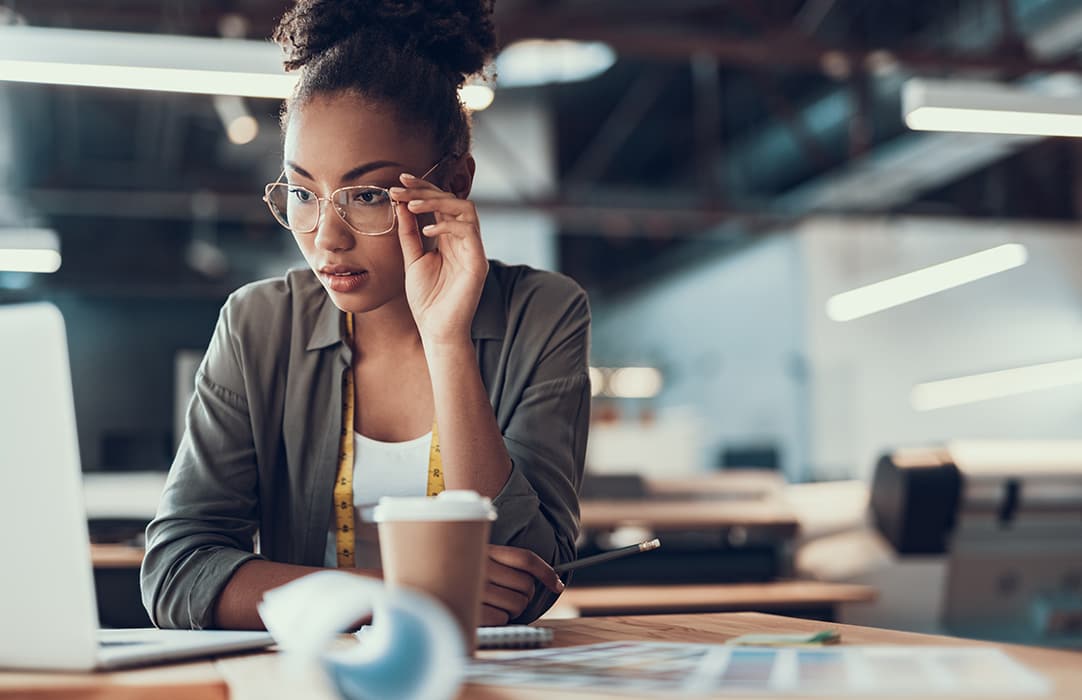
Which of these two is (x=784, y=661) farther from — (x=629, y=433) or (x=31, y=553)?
(x=629, y=433)

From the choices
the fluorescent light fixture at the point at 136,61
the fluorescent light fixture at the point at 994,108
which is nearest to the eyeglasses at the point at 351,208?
Answer: the fluorescent light fixture at the point at 136,61

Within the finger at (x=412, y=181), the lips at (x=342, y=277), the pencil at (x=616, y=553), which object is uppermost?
the finger at (x=412, y=181)

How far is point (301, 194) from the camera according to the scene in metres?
1.45

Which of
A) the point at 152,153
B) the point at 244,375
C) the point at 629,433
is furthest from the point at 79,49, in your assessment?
the point at 152,153

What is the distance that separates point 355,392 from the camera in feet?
5.33

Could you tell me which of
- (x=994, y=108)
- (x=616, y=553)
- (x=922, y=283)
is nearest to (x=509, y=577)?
(x=616, y=553)

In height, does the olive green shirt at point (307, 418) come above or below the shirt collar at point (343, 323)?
below

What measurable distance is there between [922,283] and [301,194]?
394 inches

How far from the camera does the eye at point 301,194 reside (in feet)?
4.71

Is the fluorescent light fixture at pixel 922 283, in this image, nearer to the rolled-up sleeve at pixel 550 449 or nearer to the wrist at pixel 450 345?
the rolled-up sleeve at pixel 550 449

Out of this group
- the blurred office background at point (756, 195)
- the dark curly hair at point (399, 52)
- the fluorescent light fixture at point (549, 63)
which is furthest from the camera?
the fluorescent light fixture at point (549, 63)

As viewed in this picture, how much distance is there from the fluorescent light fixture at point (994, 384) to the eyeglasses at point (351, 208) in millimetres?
10553

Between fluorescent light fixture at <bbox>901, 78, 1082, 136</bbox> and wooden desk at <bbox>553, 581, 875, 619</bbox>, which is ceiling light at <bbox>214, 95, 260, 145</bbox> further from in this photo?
wooden desk at <bbox>553, 581, 875, 619</bbox>

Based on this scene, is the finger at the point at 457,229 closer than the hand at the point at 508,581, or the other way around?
the hand at the point at 508,581
